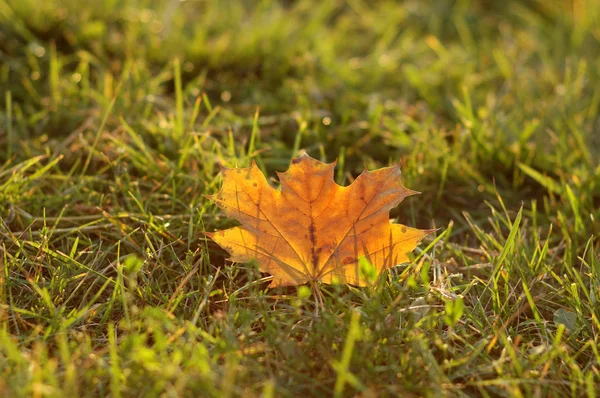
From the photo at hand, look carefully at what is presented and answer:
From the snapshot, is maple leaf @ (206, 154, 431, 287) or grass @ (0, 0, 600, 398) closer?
grass @ (0, 0, 600, 398)

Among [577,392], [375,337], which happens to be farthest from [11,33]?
[577,392]

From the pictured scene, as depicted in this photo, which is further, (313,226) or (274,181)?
(274,181)

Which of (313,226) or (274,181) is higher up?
(274,181)

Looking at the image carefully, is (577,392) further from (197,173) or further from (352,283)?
(197,173)

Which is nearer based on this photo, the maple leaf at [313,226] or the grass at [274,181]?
the grass at [274,181]

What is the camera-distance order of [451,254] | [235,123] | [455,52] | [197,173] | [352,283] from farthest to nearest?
[455,52]
[235,123]
[197,173]
[451,254]
[352,283]
